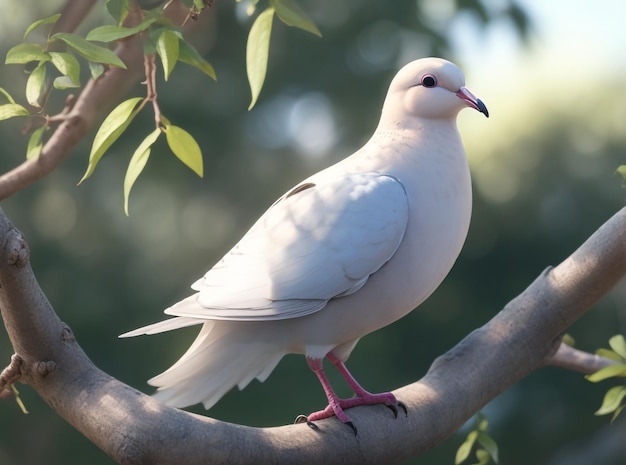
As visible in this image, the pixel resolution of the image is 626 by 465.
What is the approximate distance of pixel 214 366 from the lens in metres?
1.25

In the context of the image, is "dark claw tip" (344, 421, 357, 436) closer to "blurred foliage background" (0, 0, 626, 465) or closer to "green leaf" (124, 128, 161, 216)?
"green leaf" (124, 128, 161, 216)

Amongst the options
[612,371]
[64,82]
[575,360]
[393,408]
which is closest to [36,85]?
[64,82]

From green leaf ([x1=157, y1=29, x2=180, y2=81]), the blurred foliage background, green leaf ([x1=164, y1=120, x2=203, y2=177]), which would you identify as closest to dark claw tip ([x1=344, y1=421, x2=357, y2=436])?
green leaf ([x1=164, y1=120, x2=203, y2=177])

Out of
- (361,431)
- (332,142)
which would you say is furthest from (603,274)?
(332,142)

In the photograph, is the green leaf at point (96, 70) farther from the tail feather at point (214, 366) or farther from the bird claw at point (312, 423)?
the bird claw at point (312, 423)

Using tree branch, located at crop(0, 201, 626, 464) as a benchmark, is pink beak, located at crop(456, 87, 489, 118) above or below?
above

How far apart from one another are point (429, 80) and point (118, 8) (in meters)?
0.48

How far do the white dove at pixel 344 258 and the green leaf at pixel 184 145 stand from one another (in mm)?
249

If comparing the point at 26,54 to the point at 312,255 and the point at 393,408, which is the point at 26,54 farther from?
the point at 393,408

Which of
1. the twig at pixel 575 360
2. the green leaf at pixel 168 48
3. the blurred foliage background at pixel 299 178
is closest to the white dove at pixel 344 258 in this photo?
the green leaf at pixel 168 48

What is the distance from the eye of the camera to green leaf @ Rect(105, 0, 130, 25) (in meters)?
0.99

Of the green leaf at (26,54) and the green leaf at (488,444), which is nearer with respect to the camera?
the green leaf at (26,54)

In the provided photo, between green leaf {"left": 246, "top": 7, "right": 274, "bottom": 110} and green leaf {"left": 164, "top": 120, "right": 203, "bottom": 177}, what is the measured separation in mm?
79

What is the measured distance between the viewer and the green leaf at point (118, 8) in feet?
3.24
